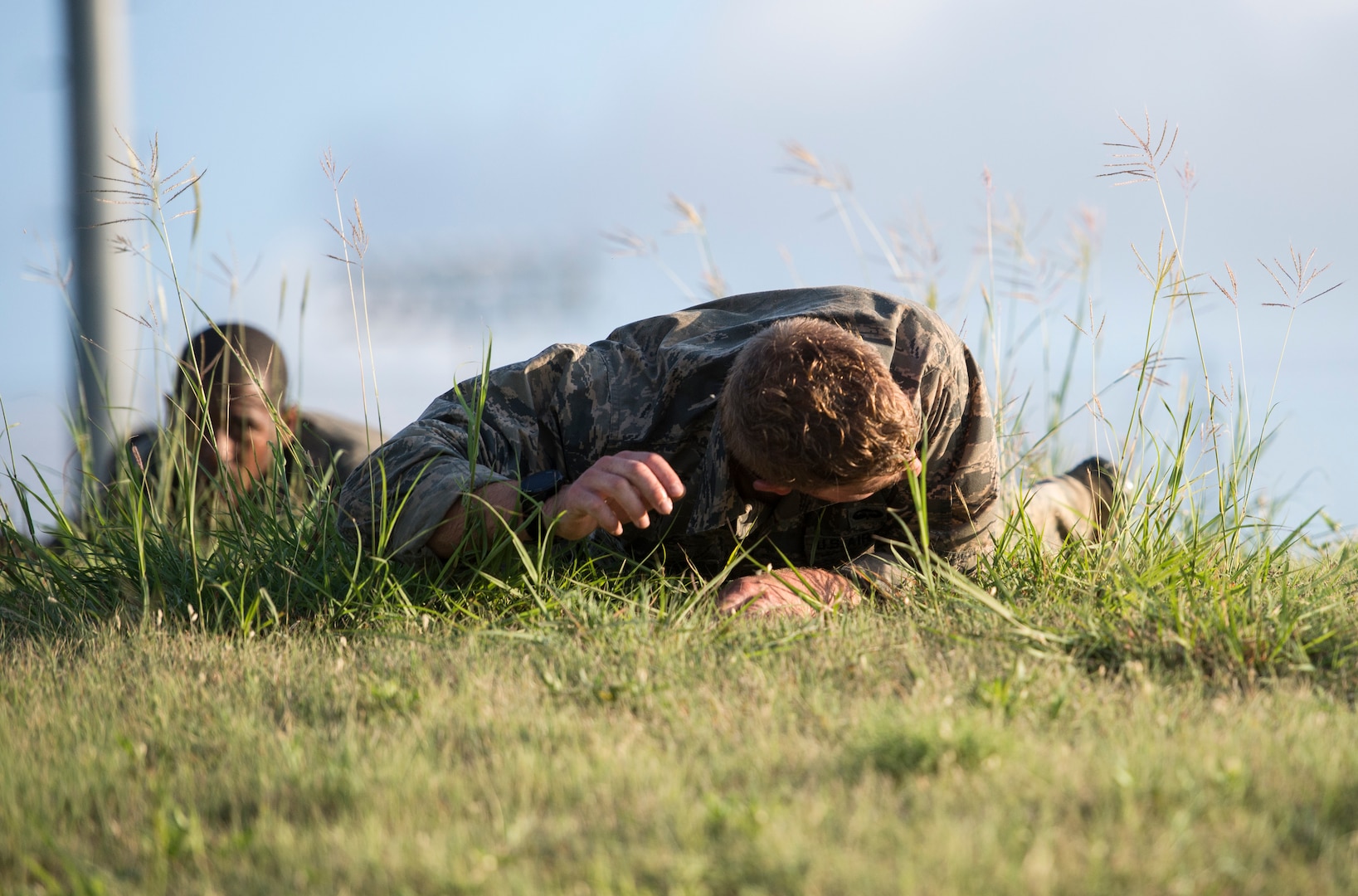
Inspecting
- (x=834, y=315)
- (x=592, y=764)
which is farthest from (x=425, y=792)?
(x=834, y=315)

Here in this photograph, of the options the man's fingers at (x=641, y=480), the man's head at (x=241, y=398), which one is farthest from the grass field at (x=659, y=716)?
the man's head at (x=241, y=398)

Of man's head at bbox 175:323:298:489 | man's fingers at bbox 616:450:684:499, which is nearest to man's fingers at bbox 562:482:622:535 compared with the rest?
man's fingers at bbox 616:450:684:499

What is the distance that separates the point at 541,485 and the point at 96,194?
1.91m

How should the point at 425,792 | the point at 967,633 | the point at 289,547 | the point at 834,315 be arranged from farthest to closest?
the point at 834,315 → the point at 289,547 → the point at 967,633 → the point at 425,792

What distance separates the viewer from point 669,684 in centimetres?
176

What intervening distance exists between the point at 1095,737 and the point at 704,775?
0.60 m

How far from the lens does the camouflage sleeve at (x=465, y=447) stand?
2.38m

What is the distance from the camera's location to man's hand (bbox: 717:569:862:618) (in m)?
2.21

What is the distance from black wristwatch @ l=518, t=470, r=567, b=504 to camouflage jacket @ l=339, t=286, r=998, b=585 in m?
0.09

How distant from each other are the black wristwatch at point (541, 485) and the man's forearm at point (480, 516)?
1.1 inches

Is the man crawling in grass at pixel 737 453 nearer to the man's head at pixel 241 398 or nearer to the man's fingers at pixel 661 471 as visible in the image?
the man's fingers at pixel 661 471

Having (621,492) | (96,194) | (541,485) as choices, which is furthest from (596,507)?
(96,194)

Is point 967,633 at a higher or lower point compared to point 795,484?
lower

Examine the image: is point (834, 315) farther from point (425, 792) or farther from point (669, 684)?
point (425, 792)
